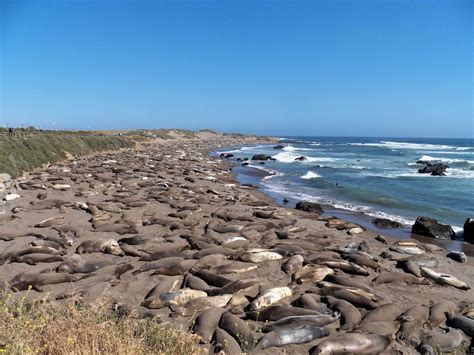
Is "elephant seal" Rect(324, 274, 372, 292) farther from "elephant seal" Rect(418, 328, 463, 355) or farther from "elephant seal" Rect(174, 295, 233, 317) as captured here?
"elephant seal" Rect(174, 295, 233, 317)

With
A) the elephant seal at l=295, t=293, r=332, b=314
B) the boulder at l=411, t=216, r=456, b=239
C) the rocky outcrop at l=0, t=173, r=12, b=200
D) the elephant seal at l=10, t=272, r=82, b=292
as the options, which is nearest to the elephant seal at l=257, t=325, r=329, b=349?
the elephant seal at l=295, t=293, r=332, b=314

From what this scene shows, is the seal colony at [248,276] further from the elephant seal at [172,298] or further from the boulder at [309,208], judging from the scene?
the boulder at [309,208]

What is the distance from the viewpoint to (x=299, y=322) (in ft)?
17.9

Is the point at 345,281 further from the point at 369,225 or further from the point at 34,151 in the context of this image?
the point at 34,151

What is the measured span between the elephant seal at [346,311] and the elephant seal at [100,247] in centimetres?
523

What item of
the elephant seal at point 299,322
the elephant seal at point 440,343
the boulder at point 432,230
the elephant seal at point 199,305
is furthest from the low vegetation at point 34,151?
the elephant seal at point 440,343

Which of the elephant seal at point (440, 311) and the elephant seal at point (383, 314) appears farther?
the elephant seal at point (440, 311)

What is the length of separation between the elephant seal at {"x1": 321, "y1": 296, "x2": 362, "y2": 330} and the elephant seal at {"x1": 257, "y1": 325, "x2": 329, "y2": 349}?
554 millimetres

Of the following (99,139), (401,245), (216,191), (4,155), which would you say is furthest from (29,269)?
(99,139)

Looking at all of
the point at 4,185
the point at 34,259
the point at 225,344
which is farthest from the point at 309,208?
the point at 4,185

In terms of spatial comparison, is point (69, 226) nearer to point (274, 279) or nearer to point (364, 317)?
point (274, 279)

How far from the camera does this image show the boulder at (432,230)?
12.5 metres

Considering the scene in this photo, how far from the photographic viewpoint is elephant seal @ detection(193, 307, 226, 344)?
5172mm

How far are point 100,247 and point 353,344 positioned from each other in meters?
6.56
